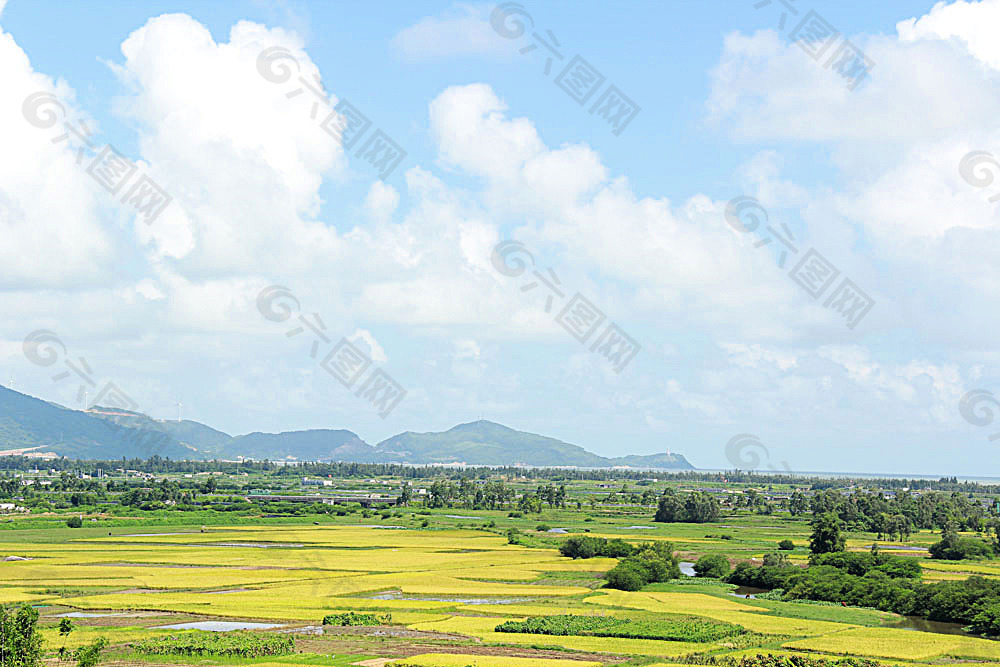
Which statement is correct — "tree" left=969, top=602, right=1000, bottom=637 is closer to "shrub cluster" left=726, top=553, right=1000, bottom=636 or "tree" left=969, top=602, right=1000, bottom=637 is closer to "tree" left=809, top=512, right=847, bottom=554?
"shrub cluster" left=726, top=553, right=1000, bottom=636

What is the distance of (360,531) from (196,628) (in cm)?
6373

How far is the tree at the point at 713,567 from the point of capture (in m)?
74.0

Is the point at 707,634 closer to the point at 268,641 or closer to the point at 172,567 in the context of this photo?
the point at 268,641

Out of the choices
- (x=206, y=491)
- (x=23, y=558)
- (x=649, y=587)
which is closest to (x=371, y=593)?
(x=649, y=587)

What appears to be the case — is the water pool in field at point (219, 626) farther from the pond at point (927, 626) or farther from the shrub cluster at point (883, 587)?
the shrub cluster at point (883, 587)

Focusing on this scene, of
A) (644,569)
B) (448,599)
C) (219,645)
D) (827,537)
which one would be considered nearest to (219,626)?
(219,645)

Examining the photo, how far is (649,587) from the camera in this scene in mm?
66688

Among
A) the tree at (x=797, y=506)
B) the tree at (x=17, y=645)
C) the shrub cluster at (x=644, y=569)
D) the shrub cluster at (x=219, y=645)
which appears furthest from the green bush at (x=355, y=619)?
the tree at (x=797, y=506)

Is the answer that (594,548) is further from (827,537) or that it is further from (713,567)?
(827,537)

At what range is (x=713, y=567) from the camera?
246ft

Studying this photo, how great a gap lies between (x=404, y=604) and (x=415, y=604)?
0.67 metres

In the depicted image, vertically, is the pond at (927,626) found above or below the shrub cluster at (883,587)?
below

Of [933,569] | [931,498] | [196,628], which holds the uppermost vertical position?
[931,498]

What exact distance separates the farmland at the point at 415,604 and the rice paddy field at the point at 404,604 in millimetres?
147
